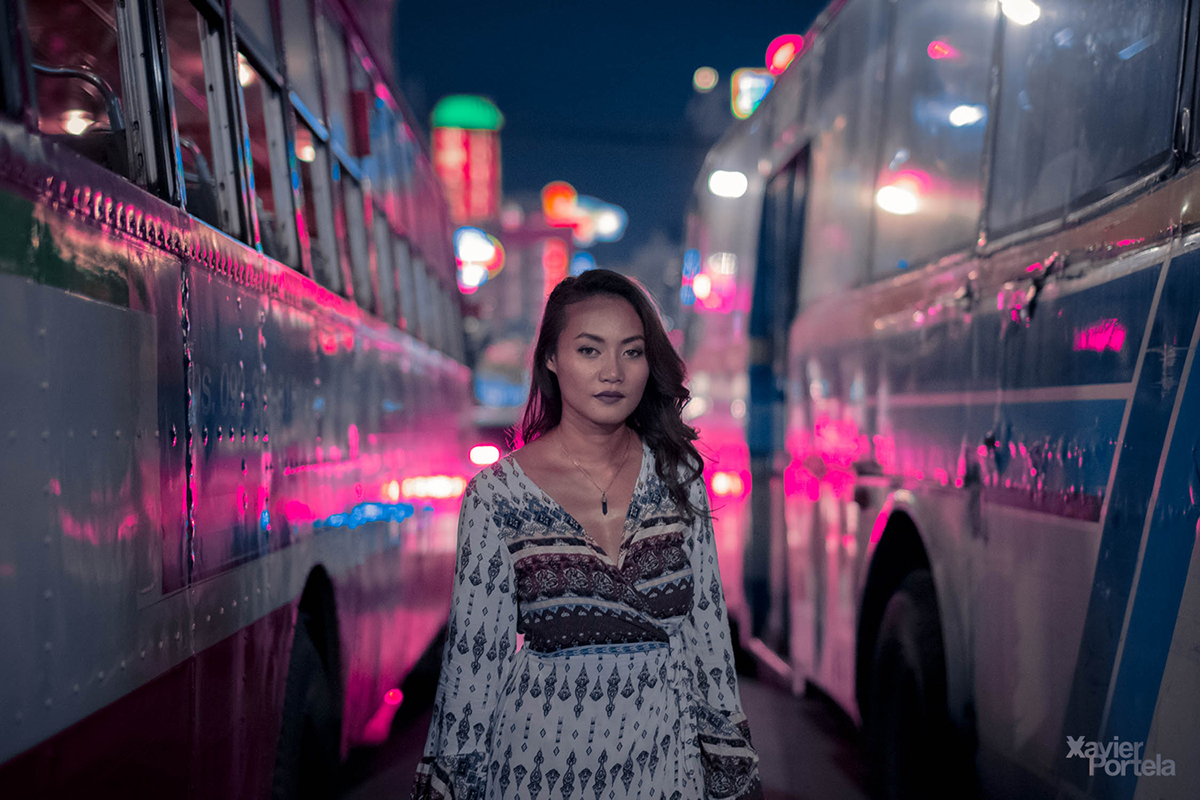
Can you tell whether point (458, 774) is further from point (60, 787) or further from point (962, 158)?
point (962, 158)

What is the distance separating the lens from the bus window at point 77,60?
2662 millimetres

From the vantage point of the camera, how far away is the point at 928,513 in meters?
4.03

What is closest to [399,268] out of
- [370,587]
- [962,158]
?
[370,587]

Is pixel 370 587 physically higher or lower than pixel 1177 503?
lower

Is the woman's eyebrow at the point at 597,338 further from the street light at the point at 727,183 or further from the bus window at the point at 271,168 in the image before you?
the street light at the point at 727,183

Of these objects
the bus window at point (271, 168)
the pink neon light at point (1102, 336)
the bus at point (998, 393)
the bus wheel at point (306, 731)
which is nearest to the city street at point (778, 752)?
the bus at point (998, 393)

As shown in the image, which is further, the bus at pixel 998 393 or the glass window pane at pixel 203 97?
the glass window pane at pixel 203 97

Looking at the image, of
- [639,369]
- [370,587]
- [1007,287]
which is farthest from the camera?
[370,587]

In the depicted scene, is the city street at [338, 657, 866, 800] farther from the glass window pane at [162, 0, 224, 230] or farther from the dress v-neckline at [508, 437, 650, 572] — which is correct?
the dress v-neckline at [508, 437, 650, 572]

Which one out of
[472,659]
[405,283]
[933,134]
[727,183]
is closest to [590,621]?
[472,659]

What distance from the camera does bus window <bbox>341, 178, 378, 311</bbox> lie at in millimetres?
5154

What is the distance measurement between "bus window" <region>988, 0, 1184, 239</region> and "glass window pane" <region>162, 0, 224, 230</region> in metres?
2.44

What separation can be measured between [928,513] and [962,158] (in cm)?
131

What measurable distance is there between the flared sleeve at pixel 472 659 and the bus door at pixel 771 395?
4300 mm
